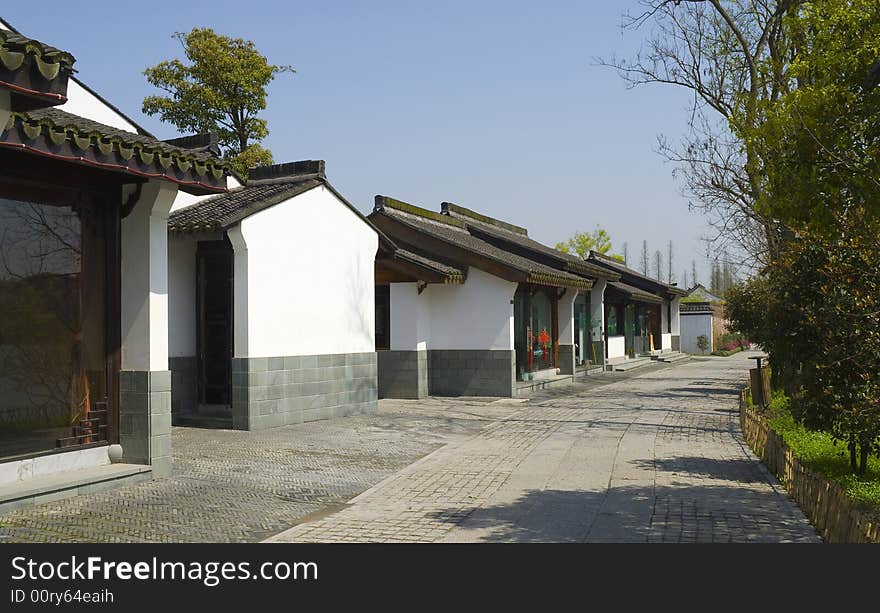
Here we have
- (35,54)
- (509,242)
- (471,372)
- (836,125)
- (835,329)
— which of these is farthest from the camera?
(509,242)

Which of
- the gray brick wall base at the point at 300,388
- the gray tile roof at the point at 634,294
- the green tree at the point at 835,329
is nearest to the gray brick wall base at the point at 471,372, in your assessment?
the gray brick wall base at the point at 300,388

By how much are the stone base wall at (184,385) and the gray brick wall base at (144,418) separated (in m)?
5.33

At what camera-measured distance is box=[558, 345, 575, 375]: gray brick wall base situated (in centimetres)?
2631

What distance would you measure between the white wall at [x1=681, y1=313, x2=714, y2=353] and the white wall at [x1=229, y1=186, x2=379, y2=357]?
41.1 m

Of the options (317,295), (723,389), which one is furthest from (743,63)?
(317,295)

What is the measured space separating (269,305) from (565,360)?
14.3m

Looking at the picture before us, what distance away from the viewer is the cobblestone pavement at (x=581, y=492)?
23.7ft

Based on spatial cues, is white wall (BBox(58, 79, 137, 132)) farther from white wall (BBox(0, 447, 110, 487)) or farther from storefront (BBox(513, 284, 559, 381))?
storefront (BBox(513, 284, 559, 381))

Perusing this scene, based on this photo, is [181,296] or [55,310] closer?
[55,310]

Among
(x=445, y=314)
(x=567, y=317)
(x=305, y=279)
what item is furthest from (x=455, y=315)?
(x=305, y=279)

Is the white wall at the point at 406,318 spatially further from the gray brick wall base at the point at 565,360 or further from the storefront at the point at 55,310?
the storefront at the point at 55,310

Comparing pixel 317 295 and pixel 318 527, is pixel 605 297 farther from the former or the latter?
pixel 318 527

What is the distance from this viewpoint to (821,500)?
7.23 m

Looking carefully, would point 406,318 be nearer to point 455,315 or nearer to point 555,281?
point 455,315
